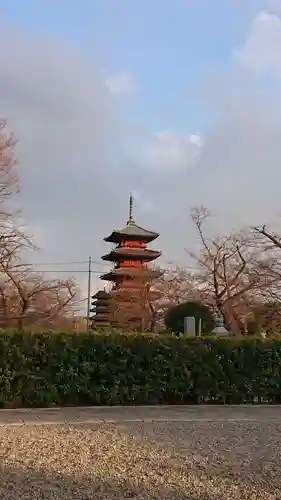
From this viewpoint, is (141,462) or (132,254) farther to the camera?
(132,254)

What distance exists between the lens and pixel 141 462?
19.9ft

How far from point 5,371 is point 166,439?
477cm

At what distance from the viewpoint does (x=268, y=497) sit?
4742mm

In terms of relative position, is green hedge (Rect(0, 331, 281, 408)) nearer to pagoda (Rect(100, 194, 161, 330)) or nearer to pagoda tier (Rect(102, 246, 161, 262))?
pagoda (Rect(100, 194, 161, 330))

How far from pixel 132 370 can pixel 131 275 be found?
20.6 metres

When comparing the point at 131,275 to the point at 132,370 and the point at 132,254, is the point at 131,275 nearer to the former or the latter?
the point at 132,254

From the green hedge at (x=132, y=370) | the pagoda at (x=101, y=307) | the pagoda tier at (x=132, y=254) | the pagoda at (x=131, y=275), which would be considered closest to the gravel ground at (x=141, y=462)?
the green hedge at (x=132, y=370)

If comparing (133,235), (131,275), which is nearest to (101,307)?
(131,275)

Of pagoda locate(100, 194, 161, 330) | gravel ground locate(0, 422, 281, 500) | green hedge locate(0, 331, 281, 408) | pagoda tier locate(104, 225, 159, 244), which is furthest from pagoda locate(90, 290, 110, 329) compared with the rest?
gravel ground locate(0, 422, 281, 500)

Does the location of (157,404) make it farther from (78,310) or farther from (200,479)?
(78,310)

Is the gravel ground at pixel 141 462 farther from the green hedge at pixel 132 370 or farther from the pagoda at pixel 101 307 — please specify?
the pagoda at pixel 101 307

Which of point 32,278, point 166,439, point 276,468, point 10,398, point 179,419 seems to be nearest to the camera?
point 276,468

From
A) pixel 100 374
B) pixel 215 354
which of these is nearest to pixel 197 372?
pixel 215 354

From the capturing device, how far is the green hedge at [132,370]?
37.8 ft
